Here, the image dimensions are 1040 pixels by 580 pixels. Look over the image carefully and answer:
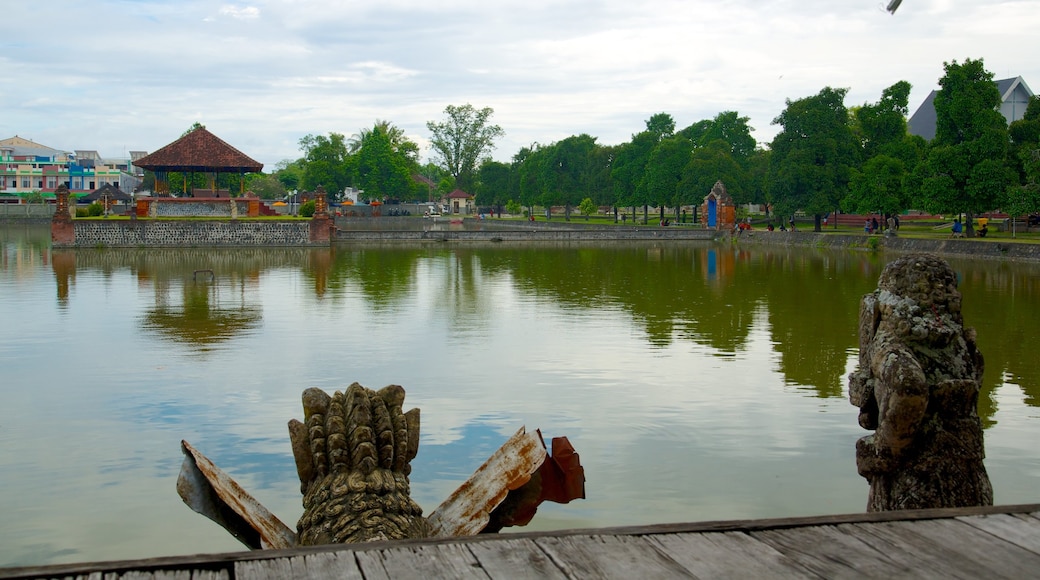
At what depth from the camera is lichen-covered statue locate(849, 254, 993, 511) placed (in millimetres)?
4332

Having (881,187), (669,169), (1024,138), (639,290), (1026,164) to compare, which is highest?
(1024,138)

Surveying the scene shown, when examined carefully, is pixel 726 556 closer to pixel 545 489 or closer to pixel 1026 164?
pixel 545 489

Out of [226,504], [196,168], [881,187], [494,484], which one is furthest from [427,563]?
[196,168]

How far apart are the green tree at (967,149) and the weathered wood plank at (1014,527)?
36.5 m

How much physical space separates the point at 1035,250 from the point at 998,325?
1720 centimetres

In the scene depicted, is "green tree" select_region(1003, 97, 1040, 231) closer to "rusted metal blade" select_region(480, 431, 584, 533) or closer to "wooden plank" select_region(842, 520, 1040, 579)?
"rusted metal blade" select_region(480, 431, 584, 533)

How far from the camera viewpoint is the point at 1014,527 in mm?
3266

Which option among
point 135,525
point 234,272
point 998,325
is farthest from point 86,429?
point 234,272

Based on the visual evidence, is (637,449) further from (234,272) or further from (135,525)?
(234,272)

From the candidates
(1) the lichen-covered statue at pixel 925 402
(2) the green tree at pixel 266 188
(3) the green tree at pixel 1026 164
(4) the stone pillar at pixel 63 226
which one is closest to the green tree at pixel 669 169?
(3) the green tree at pixel 1026 164

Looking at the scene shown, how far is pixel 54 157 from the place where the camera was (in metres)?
117

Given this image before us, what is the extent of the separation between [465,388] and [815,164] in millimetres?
40785

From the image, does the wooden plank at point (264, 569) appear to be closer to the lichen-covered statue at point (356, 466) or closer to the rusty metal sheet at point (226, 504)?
the lichen-covered statue at point (356, 466)

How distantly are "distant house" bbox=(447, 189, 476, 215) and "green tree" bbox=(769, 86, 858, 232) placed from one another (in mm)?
55824
